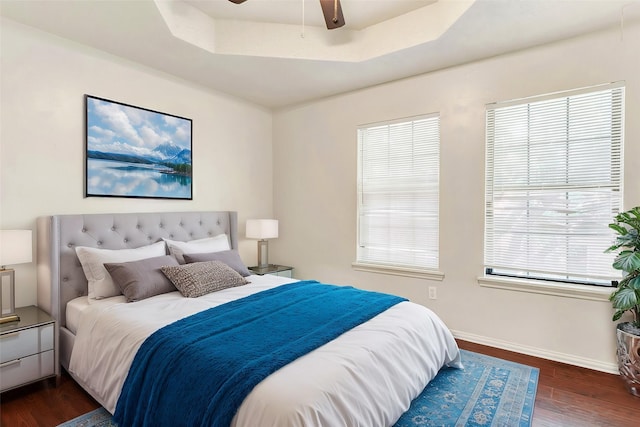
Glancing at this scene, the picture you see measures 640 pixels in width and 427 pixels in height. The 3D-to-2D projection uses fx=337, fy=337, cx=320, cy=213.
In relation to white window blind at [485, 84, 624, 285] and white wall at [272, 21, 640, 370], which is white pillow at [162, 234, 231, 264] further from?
white window blind at [485, 84, 624, 285]

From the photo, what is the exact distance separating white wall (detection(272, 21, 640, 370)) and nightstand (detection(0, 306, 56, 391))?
2595 millimetres

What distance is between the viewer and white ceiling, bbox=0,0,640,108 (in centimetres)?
235

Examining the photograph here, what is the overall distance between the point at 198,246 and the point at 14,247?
135cm

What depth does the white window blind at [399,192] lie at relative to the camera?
133 inches

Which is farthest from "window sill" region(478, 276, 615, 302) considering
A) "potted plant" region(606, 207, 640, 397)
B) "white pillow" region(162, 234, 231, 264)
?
"white pillow" region(162, 234, 231, 264)

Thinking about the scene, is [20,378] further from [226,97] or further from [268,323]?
[226,97]

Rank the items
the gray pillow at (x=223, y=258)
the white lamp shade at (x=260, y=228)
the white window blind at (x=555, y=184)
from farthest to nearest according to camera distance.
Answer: the white lamp shade at (x=260, y=228) → the gray pillow at (x=223, y=258) → the white window blind at (x=555, y=184)

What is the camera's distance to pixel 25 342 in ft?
7.19

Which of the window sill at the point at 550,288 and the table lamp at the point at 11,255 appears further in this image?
the window sill at the point at 550,288

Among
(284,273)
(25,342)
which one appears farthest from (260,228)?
(25,342)

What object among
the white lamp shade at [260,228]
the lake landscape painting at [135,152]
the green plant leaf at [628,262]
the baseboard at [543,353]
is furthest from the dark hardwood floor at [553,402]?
the white lamp shade at [260,228]

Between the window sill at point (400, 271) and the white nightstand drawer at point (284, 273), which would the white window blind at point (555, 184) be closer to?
the window sill at point (400, 271)

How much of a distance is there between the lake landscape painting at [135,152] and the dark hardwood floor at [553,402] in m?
1.50

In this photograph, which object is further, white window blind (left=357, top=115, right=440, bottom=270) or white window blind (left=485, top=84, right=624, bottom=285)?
white window blind (left=357, top=115, right=440, bottom=270)
